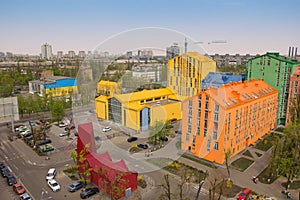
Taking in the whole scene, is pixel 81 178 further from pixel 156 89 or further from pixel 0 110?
pixel 156 89

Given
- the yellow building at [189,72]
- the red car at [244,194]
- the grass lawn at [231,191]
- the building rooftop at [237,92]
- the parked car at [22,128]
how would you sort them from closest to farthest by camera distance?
the red car at [244,194] < the yellow building at [189,72] < the grass lawn at [231,191] < the building rooftop at [237,92] < the parked car at [22,128]

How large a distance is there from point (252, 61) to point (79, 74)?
794 cm

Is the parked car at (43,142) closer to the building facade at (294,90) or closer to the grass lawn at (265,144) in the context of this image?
the grass lawn at (265,144)

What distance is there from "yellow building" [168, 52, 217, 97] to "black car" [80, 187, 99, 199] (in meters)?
2.92

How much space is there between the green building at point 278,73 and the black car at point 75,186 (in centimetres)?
719

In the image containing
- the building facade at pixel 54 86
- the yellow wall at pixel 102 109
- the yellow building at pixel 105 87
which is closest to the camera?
the yellow building at pixel 105 87

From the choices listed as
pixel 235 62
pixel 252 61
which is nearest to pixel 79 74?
pixel 252 61

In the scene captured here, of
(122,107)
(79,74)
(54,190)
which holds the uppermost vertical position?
(79,74)

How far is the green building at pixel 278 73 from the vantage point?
815 cm

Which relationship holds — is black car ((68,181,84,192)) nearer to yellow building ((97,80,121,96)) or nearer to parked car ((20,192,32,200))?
parked car ((20,192,32,200))

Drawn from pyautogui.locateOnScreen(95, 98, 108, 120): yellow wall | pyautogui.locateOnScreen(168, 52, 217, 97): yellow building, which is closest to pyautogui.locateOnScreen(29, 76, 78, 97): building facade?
pyautogui.locateOnScreen(95, 98, 108, 120): yellow wall

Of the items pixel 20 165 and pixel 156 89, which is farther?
pixel 156 89

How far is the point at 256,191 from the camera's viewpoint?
463cm

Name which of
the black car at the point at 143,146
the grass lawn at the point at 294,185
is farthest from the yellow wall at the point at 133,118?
the grass lawn at the point at 294,185
